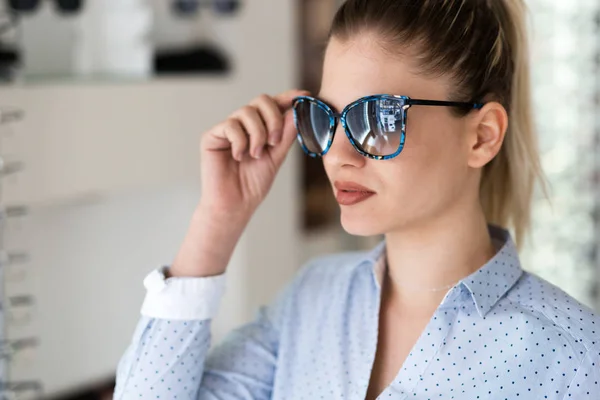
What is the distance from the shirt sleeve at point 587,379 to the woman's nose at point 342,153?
1.25 ft

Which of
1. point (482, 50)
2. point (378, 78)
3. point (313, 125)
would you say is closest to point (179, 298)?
point (313, 125)

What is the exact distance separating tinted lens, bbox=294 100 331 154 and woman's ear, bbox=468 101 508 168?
0.20 meters

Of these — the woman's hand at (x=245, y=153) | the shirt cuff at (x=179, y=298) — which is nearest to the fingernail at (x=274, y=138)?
the woman's hand at (x=245, y=153)

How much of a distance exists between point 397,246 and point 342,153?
0.56 feet

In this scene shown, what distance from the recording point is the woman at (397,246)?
3.33ft

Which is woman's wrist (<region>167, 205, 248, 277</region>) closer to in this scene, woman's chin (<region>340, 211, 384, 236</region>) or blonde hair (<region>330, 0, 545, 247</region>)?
woman's chin (<region>340, 211, 384, 236</region>)

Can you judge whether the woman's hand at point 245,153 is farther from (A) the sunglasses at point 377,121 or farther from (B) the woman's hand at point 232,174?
(A) the sunglasses at point 377,121

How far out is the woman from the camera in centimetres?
101

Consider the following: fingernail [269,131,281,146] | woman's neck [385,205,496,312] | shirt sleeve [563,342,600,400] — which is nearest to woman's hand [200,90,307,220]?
fingernail [269,131,281,146]

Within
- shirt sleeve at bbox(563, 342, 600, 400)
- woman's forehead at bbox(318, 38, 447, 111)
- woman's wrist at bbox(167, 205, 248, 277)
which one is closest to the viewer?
shirt sleeve at bbox(563, 342, 600, 400)

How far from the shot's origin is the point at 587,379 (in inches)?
37.2

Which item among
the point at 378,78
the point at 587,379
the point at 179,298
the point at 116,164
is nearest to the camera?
the point at 587,379

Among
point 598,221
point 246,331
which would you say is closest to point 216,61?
point 246,331

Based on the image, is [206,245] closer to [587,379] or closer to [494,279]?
[494,279]
